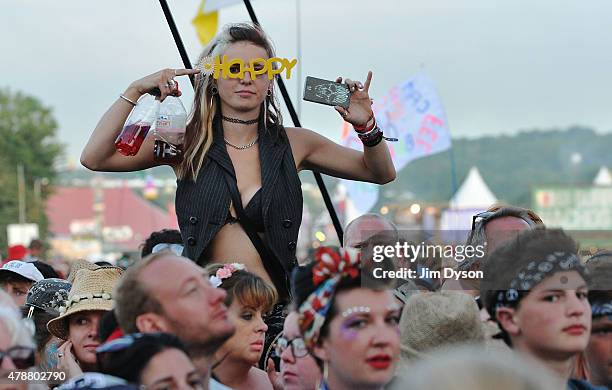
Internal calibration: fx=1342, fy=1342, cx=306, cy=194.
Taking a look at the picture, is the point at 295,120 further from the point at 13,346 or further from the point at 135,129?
the point at 13,346

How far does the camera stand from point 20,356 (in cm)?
394

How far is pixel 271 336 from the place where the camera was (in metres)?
5.64

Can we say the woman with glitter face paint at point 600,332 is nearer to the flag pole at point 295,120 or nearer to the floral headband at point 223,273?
the floral headband at point 223,273

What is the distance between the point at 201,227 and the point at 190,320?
144cm

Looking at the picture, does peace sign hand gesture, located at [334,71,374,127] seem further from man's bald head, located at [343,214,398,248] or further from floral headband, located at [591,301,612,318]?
floral headband, located at [591,301,612,318]

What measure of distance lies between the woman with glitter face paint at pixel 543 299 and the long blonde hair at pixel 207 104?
168 centimetres

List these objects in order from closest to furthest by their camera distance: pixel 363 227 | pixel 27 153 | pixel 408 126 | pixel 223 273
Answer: pixel 223 273 → pixel 363 227 → pixel 408 126 → pixel 27 153

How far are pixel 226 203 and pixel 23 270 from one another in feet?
9.10

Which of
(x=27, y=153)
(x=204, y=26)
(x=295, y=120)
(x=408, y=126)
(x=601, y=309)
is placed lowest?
(x=601, y=309)

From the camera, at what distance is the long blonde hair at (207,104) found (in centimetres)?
557

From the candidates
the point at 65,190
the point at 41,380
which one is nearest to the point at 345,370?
the point at 41,380

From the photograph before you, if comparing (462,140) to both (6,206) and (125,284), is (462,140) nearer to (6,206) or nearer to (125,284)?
(6,206)

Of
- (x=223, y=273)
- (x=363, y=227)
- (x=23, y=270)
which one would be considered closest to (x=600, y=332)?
(x=223, y=273)

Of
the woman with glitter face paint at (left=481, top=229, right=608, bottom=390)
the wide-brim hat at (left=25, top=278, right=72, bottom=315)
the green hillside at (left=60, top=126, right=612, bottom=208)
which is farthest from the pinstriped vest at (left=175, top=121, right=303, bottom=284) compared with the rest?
the green hillside at (left=60, top=126, right=612, bottom=208)
